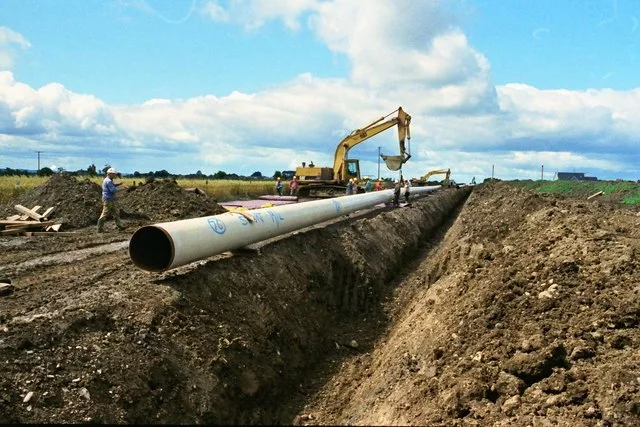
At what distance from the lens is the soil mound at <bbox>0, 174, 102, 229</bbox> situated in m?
15.6

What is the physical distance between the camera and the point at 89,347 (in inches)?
203

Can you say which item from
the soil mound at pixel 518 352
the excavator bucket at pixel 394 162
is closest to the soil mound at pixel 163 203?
the soil mound at pixel 518 352

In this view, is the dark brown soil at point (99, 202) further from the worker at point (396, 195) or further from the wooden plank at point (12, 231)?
the worker at point (396, 195)

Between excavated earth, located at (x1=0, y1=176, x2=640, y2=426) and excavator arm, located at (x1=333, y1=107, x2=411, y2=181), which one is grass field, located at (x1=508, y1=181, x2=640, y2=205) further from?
excavated earth, located at (x1=0, y1=176, x2=640, y2=426)

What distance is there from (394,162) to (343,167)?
371cm

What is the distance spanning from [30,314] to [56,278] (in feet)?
7.28

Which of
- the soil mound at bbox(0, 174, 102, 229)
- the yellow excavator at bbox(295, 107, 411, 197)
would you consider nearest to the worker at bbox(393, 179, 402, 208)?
the yellow excavator at bbox(295, 107, 411, 197)

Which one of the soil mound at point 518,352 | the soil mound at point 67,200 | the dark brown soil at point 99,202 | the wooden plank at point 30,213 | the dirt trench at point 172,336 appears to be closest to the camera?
the soil mound at point 518,352

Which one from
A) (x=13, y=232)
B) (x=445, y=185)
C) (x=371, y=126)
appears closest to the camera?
(x=13, y=232)

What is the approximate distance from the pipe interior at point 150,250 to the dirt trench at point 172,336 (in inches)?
8.5

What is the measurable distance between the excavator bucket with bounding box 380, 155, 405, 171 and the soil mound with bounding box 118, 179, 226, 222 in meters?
16.1

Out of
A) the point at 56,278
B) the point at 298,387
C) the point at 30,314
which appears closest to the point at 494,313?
the point at 298,387

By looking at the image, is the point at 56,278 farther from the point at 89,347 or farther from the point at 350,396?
the point at 350,396

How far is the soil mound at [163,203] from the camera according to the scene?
16844 millimetres
